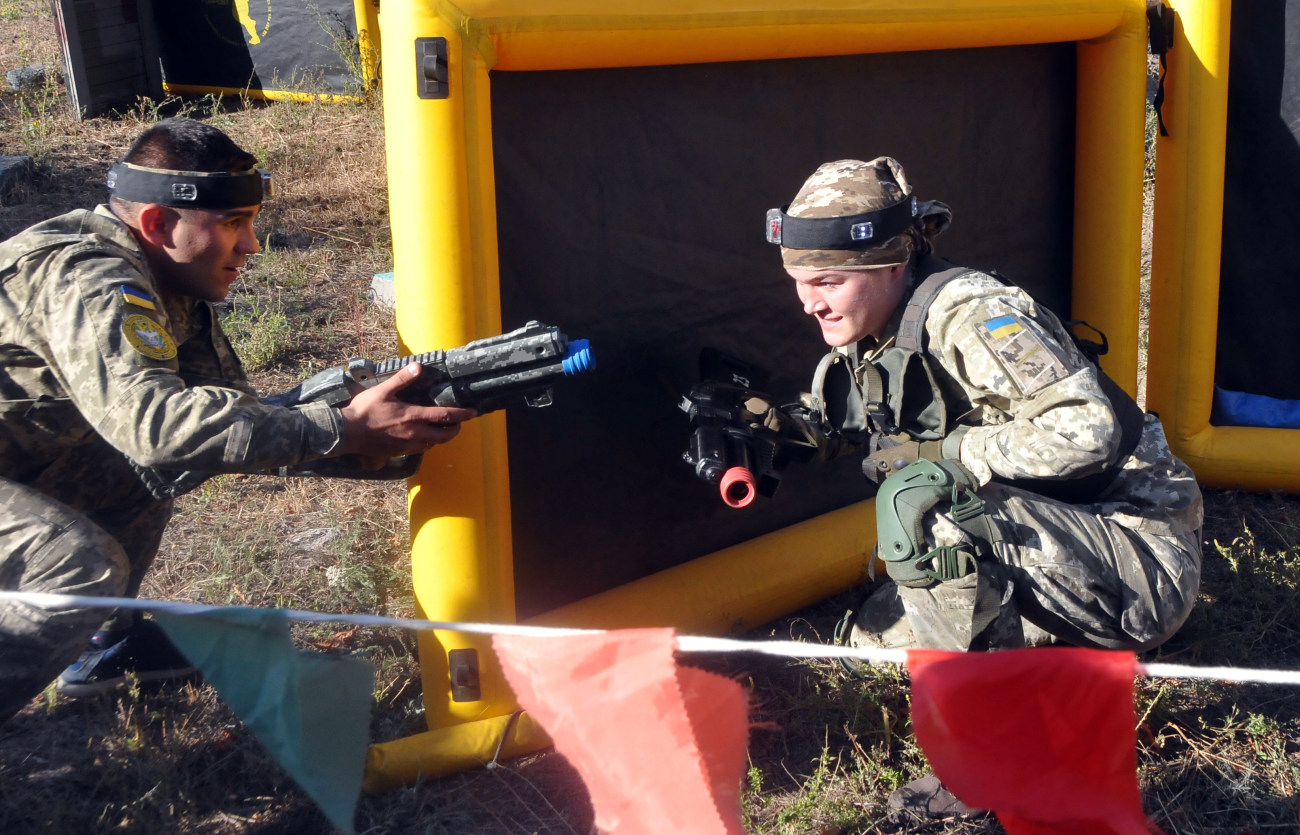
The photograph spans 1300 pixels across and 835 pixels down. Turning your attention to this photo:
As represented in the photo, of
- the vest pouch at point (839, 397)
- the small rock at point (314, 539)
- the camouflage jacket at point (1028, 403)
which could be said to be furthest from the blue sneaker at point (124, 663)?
the camouflage jacket at point (1028, 403)

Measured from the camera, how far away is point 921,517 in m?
2.34

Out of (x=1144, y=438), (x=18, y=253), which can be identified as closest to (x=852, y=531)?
(x=1144, y=438)

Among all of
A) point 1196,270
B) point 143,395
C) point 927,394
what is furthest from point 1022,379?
point 1196,270

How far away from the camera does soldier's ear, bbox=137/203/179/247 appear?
2.50 meters

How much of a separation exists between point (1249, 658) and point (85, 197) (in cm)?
607

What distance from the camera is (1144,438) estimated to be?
271cm

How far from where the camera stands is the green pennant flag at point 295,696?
2316 mm

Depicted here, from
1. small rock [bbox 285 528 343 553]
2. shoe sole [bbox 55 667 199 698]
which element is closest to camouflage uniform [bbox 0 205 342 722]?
shoe sole [bbox 55 667 199 698]

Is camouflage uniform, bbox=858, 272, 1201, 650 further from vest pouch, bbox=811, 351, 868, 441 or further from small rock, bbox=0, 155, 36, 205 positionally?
small rock, bbox=0, 155, 36, 205

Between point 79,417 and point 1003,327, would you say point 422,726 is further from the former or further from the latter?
point 1003,327

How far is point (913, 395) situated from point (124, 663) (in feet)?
7.31

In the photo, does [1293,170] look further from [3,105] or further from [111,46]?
[3,105]

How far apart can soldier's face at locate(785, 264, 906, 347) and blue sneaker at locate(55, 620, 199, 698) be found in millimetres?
1922

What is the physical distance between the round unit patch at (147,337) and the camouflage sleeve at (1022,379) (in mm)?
1692
